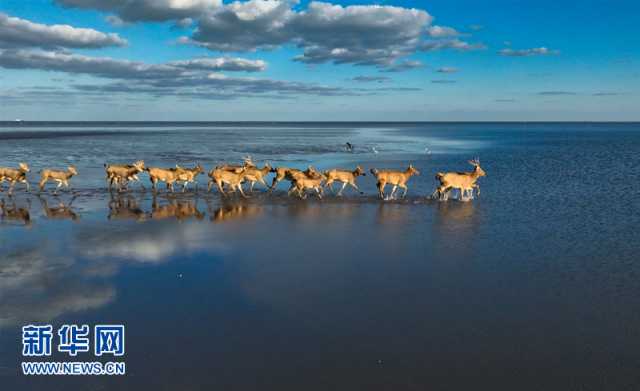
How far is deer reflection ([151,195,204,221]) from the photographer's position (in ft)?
54.3

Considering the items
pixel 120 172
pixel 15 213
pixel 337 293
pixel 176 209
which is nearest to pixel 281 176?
pixel 176 209

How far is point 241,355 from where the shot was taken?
7.12 m

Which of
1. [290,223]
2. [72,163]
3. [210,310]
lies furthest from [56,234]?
[72,163]

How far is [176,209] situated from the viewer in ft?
58.7

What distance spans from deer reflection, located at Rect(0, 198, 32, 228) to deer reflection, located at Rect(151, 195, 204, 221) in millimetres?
3724

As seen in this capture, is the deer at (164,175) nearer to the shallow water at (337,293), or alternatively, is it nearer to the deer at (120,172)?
the deer at (120,172)

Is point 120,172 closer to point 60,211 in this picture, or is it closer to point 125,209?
point 125,209

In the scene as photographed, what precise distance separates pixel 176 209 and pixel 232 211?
2.02 m

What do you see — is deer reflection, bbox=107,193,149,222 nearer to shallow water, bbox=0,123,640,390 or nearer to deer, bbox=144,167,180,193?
shallow water, bbox=0,123,640,390

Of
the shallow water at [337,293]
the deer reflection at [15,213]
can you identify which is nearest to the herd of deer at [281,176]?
the shallow water at [337,293]

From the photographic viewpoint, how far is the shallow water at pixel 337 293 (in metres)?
6.77

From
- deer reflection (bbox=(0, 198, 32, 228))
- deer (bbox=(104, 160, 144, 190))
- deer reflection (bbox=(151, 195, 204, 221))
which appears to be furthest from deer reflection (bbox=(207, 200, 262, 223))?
deer reflection (bbox=(0, 198, 32, 228))

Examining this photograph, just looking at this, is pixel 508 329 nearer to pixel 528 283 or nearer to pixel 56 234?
pixel 528 283

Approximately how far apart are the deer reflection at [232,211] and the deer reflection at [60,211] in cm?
424
